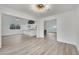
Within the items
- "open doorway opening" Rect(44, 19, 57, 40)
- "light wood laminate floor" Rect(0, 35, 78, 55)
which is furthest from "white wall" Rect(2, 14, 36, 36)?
"open doorway opening" Rect(44, 19, 57, 40)

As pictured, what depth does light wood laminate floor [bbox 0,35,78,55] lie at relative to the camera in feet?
6.09

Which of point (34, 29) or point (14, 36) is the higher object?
point (34, 29)

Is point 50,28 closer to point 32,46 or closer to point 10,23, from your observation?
point 32,46

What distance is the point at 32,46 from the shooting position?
2023mm

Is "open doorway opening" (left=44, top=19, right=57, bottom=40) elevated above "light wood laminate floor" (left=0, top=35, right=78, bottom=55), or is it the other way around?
"open doorway opening" (left=44, top=19, right=57, bottom=40)

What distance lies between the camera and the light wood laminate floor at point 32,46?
1.86 m

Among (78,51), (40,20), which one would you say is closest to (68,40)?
(78,51)

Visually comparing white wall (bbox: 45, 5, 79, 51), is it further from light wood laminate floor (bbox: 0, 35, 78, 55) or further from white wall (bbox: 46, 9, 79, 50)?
light wood laminate floor (bbox: 0, 35, 78, 55)

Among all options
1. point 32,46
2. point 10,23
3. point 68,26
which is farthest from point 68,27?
point 10,23

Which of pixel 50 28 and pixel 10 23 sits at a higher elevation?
pixel 10 23

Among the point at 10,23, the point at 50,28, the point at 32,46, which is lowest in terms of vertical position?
the point at 32,46

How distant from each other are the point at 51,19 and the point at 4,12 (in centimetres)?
101
